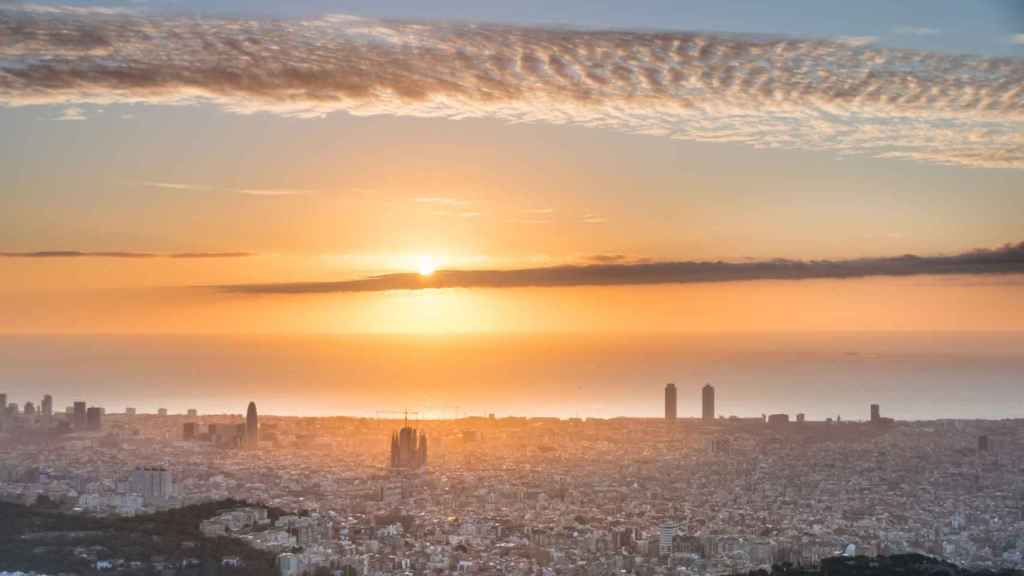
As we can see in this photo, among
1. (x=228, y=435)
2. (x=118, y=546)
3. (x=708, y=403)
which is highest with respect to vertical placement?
(x=708, y=403)

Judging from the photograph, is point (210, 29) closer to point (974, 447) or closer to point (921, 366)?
point (974, 447)

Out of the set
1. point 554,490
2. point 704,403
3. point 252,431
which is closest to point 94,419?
point 252,431

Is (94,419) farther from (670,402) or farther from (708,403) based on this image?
(708,403)

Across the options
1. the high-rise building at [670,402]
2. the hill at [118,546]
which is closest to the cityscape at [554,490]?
the hill at [118,546]

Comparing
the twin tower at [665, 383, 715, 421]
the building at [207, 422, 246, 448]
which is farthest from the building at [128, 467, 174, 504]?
the twin tower at [665, 383, 715, 421]

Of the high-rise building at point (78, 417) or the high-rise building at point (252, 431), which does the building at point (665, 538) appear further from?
the high-rise building at point (78, 417)

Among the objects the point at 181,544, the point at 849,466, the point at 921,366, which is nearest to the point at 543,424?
the point at 849,466
